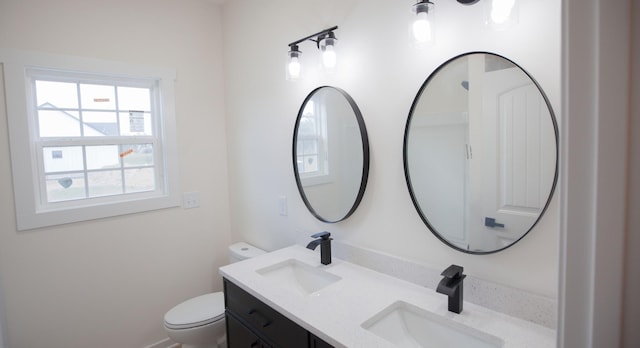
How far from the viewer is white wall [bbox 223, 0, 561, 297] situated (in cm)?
107

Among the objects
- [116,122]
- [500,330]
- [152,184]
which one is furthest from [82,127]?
[500,330]

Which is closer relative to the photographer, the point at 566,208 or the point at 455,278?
the point at 566,208

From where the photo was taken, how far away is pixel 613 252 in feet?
1.24

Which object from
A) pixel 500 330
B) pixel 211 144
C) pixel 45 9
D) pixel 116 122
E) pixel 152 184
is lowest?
pixel 500 330

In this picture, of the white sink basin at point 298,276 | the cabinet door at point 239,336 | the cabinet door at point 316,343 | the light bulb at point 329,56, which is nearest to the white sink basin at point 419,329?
the cabinet door at point 316,343

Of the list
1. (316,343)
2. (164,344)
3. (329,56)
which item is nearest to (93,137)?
(164,344)

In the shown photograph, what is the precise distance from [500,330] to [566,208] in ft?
2.75

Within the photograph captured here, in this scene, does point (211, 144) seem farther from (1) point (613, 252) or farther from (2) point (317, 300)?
(1) point (613, 252)

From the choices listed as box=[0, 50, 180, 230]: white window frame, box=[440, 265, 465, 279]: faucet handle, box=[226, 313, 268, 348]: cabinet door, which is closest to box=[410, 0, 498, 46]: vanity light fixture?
box=[440, 265, 465, 279]: faucet handle

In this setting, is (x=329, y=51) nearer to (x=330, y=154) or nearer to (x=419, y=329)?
(x=330, y=154)

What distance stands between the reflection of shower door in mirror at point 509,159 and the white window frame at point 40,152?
211 cm

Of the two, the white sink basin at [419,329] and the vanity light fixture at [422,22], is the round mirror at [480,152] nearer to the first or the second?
the vanity light fixture at [422,22]

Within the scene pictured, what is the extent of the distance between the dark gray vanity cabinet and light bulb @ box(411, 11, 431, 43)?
119cm

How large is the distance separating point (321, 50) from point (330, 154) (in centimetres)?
56
